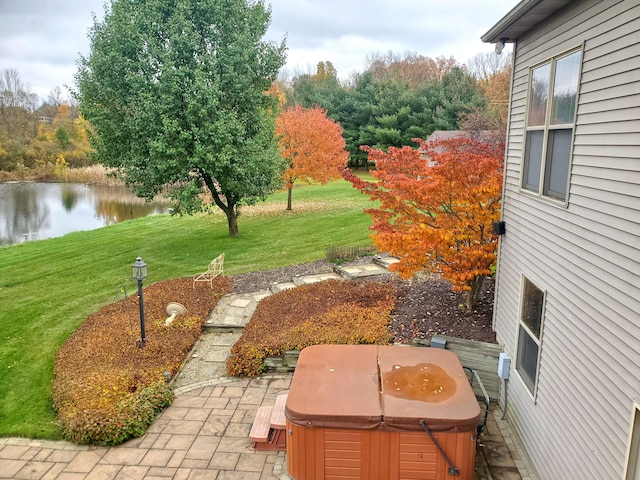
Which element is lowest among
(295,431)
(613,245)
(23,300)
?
(23,300)

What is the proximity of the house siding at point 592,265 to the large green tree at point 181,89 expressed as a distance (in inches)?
413

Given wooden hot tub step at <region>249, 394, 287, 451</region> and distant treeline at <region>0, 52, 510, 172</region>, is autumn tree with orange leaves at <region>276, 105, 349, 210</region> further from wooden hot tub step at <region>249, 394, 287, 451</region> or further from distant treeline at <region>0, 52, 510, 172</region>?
wooden hot tub step at <region>249, 394, 287, 451</region>

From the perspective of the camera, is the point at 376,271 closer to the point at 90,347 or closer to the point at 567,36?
the point at 90,347

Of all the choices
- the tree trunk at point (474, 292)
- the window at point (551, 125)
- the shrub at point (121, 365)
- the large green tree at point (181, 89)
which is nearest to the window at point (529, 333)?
the window at point (551, 125)

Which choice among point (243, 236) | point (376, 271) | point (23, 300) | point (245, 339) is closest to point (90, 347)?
point (245, 339)

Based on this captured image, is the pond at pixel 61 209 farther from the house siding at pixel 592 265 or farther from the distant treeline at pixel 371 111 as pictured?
the house siding at pixel 592 265

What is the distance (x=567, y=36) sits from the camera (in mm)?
4500

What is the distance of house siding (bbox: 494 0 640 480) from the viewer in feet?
10.7

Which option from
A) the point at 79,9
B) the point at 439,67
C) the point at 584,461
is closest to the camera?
the point at 584,461

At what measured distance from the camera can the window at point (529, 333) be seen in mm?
5160

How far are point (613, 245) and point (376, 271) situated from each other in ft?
27.3

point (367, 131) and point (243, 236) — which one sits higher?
point (367, 131)

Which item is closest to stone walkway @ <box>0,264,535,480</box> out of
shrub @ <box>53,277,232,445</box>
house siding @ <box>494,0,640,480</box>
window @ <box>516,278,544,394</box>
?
shrub @ <box>53,277,232,445</box>

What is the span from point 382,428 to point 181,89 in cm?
1211
